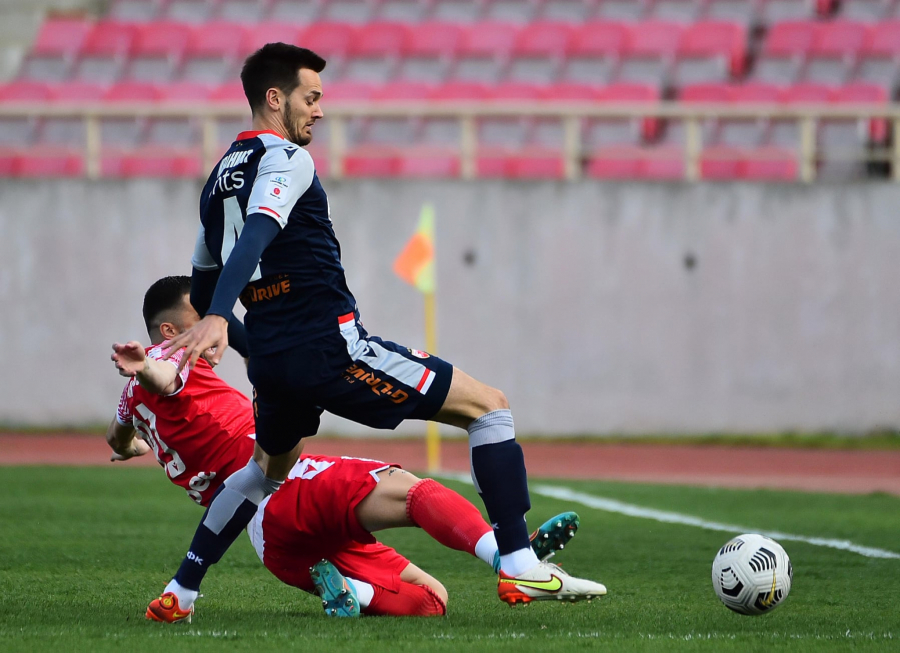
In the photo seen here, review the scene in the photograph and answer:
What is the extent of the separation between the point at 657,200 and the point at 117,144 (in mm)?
7669

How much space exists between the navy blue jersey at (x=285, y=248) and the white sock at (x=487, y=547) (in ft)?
3.17

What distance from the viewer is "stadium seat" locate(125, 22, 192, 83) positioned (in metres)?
19.6

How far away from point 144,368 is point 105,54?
16.8 metres

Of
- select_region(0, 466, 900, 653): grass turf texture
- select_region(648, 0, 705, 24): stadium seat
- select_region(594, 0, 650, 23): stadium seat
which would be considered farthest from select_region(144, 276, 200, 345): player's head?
select_region(594, 0, 650, 23): stadium seat

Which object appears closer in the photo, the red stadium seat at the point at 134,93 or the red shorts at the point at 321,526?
the red shorts at the point at 321,526

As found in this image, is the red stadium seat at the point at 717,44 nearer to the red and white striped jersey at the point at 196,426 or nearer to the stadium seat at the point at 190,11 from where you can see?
the stadium seat at the point at 190,11

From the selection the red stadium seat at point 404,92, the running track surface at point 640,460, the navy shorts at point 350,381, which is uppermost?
the red stadium seat at point 404,92

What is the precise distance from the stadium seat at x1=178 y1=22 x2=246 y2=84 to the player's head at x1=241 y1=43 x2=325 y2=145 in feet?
49.5

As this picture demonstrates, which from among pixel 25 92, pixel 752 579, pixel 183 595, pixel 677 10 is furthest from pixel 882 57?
pixel 183 595

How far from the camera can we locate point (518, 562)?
443 cm

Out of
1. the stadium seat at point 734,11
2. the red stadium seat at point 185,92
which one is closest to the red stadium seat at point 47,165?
the red stadium seat at point 185,92

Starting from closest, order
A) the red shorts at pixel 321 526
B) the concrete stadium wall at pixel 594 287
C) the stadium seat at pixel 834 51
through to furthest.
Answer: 1. the red shorts at pixel 321 526
2. the concrete stadium wall at pixel 594 287
3. the stadium seat at pixel 834 51

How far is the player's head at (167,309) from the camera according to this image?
5188 millimetres

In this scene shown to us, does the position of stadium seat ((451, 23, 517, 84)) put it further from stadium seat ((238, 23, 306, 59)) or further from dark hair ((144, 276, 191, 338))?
dark hair ((144, 276, 191, 338))
